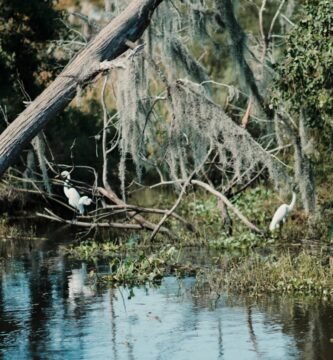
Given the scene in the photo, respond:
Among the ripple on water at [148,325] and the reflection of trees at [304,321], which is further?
the ripple on water at [148,325]

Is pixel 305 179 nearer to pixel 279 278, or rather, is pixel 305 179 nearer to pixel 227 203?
pixel 227 203

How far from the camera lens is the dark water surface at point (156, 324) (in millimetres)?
9758

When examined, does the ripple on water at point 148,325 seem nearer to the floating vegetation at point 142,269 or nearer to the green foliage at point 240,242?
the floating vegetation at point 142,269

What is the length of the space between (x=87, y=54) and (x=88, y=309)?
2941 mm

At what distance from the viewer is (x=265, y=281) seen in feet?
41.0

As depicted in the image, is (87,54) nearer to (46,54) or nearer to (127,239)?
(127,239)

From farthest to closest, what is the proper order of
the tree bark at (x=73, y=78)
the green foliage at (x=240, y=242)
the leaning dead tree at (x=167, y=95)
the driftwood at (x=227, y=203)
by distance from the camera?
Answer: the driftwood at (x=227, y=203) → the green foliage at (x=240, y=242) → the leaning dead tree at (x=167, y=95) → the tree bark at (x=73, y=78)

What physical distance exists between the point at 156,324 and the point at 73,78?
9.42 ft

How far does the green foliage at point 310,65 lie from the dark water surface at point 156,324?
10.6 feet

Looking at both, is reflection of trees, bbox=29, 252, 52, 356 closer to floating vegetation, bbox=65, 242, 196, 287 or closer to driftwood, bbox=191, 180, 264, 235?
floating vegetation, bbox=65, 242, 196, 287

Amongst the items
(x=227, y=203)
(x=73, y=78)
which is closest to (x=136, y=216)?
(x=227, y=203)

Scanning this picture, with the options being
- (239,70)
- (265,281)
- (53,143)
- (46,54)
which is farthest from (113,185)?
(265,281)

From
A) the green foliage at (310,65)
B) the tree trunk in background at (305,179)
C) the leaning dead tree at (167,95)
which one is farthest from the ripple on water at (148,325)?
the green foliage at (310,65)

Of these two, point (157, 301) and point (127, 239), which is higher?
point (127, 239)
